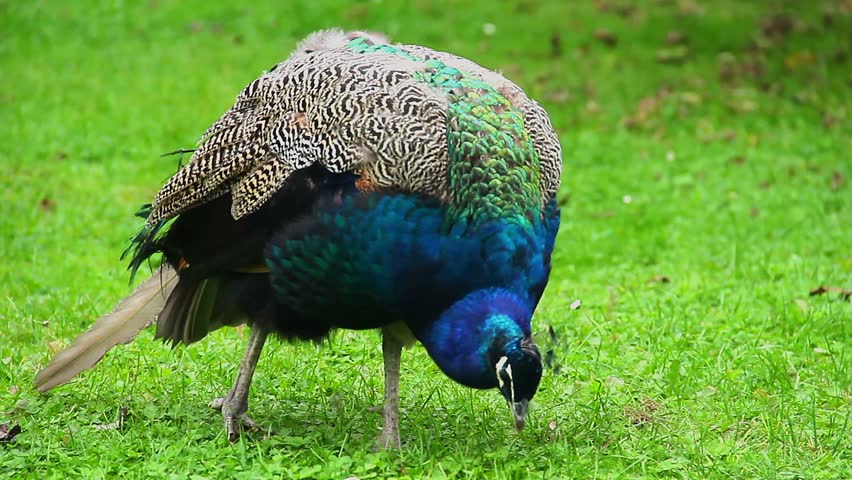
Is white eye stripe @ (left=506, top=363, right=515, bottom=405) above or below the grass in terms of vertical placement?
above

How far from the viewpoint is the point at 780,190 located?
28.2 ft

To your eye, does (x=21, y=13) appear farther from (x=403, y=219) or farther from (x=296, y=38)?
(x=403, y=219)

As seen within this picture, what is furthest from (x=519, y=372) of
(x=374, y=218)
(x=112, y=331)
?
(x=112, y=331)

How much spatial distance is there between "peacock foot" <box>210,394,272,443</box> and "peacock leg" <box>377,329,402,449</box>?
0.47 m

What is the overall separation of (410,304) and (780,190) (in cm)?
534

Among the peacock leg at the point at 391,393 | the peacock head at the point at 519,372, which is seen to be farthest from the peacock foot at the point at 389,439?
the peacock head at the point at 519,372

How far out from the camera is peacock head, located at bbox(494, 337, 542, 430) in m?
3.79

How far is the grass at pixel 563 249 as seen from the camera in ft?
14.6

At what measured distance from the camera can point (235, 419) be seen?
4.65 meters

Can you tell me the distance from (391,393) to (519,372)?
0.84m

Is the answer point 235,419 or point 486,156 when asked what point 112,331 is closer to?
point 235,419

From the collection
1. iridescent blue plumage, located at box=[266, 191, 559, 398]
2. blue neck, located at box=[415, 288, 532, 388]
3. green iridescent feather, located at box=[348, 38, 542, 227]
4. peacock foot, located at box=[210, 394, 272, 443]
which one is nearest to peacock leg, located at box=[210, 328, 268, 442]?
peacock foot, located at box=[210, 394, 272, 443]

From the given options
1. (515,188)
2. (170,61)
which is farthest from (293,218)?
(170,61)

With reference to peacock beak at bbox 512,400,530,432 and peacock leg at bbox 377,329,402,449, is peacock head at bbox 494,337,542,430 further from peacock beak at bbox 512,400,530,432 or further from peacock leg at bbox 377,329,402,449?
peacock leg at bbox 377,329,402,449
